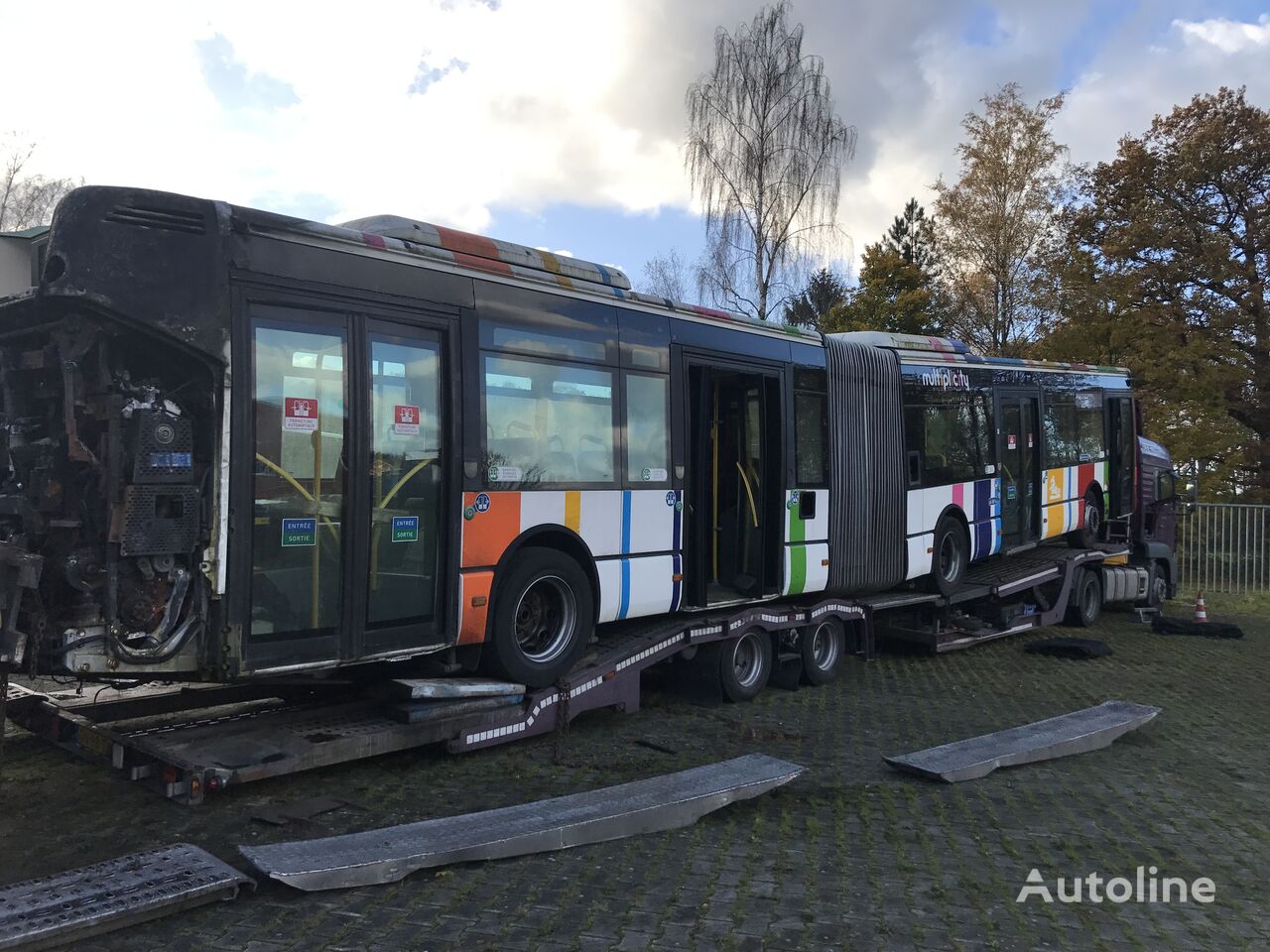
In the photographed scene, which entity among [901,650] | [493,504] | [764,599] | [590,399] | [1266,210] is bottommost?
[901,650]

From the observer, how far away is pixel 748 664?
9.02 m

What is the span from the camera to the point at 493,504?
6.40m

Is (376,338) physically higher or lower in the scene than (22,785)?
higher

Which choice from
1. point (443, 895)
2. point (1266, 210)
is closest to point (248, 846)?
point (443, 895)

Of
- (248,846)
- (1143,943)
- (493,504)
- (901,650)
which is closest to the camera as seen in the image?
(1143,943)

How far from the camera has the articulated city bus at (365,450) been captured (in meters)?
4.89

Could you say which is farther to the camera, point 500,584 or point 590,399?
point 590,399

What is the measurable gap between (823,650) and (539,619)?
4.06 meters

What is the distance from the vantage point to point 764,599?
29.8 feet

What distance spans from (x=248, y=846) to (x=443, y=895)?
1001 mm

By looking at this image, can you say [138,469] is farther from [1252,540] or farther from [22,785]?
[1252,540]

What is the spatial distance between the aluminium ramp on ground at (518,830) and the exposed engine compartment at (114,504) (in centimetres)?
131

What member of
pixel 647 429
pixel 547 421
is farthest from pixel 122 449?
pixel 647 429

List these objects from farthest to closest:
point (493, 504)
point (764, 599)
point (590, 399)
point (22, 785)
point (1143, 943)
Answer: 1. point (764, 599)
2. point (590, 399)
3. point (493, 504)
4. point (22, 785)
5. point (1143, 943)
